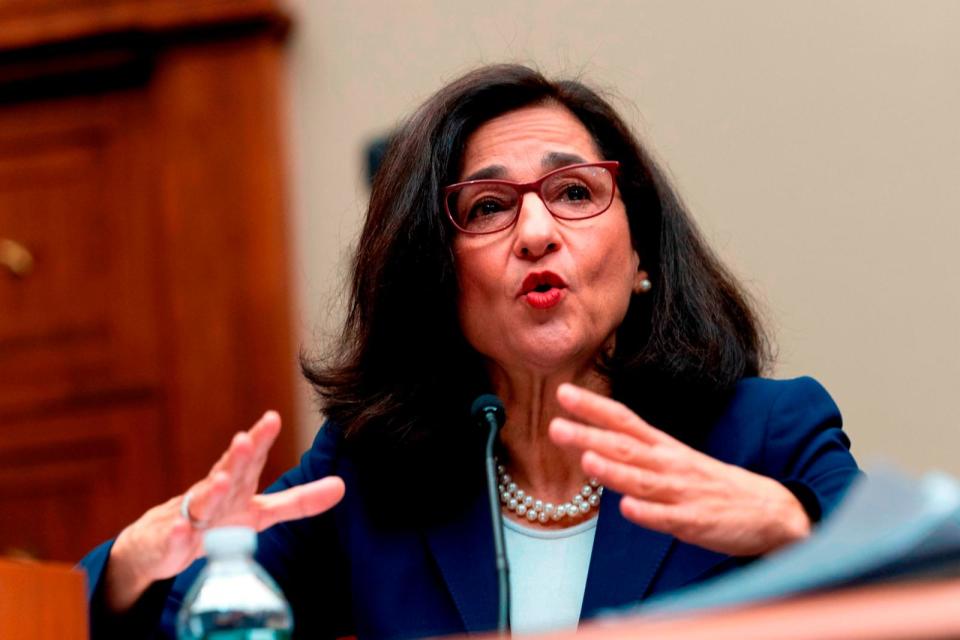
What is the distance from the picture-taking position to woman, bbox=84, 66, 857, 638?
2090mm

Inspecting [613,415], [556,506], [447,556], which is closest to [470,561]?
A: [447,556]

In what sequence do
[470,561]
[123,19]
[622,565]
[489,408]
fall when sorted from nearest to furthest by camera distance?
[489,408]
[622,565]
[470,561]
[123,19]

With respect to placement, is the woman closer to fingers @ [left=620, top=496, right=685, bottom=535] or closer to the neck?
the neck

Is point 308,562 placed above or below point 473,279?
below

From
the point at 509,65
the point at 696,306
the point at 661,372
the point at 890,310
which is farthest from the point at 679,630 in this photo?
the point at 890,310

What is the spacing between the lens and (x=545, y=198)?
90.6 inches

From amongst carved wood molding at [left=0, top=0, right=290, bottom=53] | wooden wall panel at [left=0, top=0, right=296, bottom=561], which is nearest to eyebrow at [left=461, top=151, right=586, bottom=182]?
wooden wall panel at [left=0, top=0, right=296, bottom=561]

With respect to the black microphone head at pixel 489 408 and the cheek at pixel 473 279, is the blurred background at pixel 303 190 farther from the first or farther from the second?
the black microphone head at pixel 489 408

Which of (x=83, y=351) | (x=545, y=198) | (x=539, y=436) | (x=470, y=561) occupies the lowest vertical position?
(x=83, y=351)

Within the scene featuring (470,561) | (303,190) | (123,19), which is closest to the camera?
(470,561)

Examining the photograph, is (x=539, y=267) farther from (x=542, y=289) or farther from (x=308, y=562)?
(x=308, y=562)

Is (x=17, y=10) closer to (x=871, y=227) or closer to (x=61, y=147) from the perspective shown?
(x=61, y=147)

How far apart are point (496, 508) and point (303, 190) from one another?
2.64 m

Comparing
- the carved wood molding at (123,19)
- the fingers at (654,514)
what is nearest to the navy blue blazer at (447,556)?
the fingers at (654,514)
